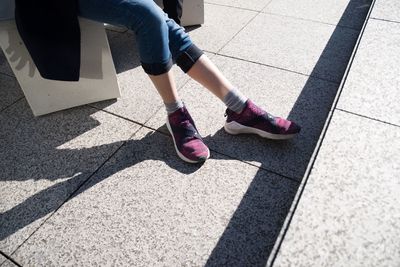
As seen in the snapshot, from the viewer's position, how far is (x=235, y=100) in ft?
6.66

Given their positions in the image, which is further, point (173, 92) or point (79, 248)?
point (173, 92)

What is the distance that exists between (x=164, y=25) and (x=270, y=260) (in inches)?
49.8

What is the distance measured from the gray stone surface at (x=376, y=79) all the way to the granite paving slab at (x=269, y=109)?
0.31 meters

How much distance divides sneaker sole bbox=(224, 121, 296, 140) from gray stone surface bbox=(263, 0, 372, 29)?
1.96 m

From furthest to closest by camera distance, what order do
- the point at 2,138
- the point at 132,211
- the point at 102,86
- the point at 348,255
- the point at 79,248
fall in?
the point at 102,86
the point at 2,138
the point at 132,211
the point at 79,248
the point at 348,255

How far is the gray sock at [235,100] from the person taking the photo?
202 cm

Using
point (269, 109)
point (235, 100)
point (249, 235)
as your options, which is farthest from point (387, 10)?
point (249, 235)

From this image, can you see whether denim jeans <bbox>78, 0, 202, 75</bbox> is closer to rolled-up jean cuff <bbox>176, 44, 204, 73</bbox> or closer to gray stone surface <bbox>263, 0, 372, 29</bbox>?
rolled-up jean cuff <bbox>176, 44, 204, 73</bbox>

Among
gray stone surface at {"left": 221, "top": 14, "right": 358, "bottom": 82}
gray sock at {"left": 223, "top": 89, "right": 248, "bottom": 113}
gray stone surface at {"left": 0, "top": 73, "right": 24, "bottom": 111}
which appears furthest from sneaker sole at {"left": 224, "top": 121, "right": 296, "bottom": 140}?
gray stone surface at {"left": 0, "top": 73, "right": 24, "bottom": 111}

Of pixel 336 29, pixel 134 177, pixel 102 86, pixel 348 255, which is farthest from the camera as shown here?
pixel 336 29

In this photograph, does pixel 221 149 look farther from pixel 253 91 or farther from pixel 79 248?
pixel 79 248

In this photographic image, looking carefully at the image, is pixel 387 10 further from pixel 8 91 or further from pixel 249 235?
pixel 8 91

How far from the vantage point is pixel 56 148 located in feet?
7.00

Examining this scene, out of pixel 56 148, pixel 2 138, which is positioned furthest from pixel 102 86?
pixel 2 138
